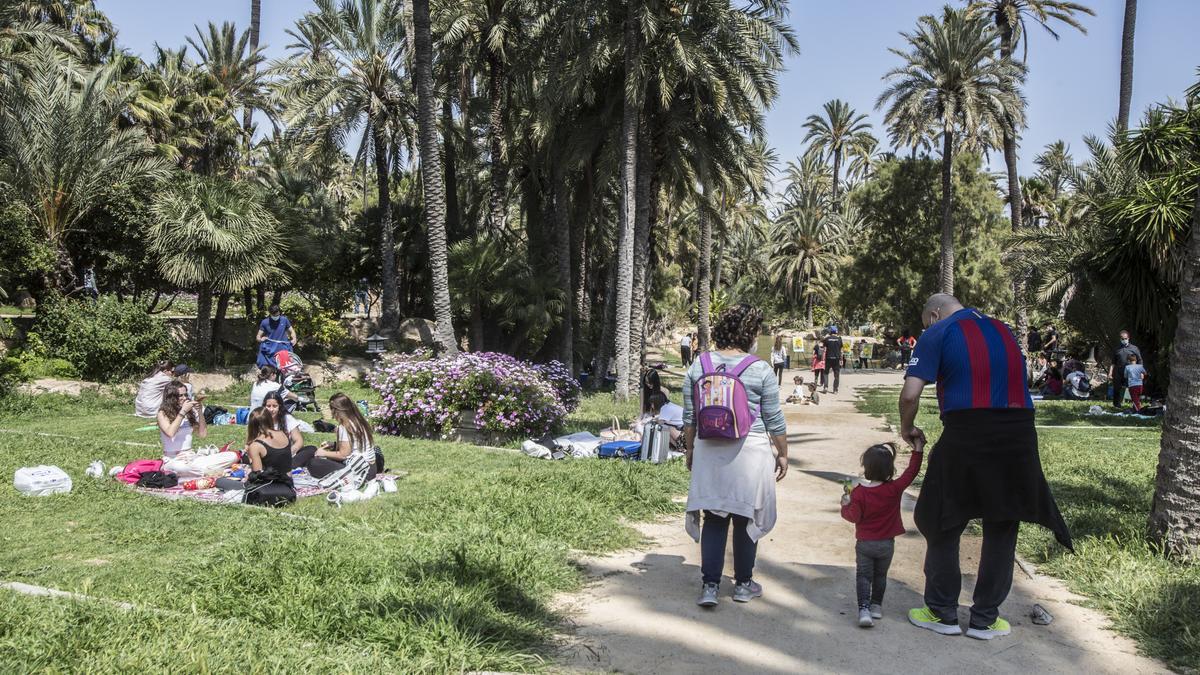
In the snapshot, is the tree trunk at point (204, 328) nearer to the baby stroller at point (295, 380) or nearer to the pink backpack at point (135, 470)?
the baby stroller at point (295, 380)

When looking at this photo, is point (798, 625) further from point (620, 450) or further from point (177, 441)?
point (177, 441)

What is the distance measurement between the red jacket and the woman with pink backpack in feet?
1.54

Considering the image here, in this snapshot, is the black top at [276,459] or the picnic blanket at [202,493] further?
the black top at [276,459]

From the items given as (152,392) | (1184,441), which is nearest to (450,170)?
(152,392)

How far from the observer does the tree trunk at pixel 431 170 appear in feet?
52.6

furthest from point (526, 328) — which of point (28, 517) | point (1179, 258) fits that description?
point (28, 517)

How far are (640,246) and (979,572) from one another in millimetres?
17650

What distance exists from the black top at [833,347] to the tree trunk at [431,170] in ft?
30.9

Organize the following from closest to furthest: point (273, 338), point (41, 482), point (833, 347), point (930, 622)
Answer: point (930, 622) < point (41, 482) < point (273, 338) < point (833, 347)

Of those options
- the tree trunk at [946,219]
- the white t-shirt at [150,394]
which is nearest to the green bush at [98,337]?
the white t-shirt at [150,394]

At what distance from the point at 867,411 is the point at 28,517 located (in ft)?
46.1

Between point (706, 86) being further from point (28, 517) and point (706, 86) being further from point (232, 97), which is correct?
point (232, 97)

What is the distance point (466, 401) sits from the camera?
41.4 ft

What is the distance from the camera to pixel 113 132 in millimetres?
19141
